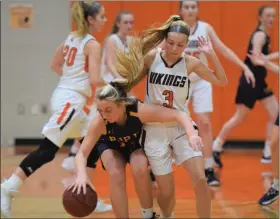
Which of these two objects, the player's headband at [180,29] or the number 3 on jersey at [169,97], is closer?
the player's headband at [180,29]

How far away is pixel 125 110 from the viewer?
4.17m

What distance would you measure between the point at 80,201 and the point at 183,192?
2527 mm

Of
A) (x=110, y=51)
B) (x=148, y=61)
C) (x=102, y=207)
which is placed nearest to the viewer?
(x=148, y=61)

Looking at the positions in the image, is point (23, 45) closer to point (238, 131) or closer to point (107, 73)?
point (107, 73)

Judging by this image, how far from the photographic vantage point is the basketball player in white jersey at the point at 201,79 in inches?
239

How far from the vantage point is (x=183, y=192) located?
628 cm

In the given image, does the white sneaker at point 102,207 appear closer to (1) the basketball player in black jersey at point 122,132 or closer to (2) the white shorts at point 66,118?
(2) the white shorts at point 66,118

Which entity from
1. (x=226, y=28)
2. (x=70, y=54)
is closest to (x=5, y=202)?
(x=70, y=54)

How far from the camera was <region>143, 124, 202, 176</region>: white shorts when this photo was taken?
4238 millimetres

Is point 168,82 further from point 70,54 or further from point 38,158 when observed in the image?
point 38,158

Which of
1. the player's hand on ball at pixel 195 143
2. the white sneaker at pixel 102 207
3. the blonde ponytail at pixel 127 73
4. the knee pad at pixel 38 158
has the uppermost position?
the blonde ponytail at pixel 127 73

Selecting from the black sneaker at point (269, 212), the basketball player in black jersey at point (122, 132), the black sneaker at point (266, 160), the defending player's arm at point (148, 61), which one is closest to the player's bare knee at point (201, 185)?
the basketball player in black jersey at point (122, 132)

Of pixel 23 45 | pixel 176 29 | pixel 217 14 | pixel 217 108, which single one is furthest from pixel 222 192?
pixel 23 45

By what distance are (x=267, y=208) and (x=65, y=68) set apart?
2.31 metres
